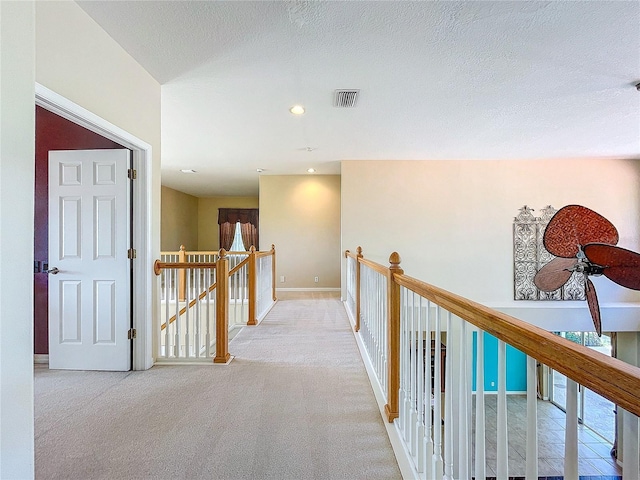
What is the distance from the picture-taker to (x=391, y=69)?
256 cm

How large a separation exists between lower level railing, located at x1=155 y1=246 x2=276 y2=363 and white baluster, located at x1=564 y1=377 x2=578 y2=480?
2.36m

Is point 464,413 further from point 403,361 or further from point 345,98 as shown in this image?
point 345,98

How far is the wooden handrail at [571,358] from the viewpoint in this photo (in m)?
0.52

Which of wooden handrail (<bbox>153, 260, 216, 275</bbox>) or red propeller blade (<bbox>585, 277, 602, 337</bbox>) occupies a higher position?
wooden handrail (<bbox>153, 260, 216, 275</bbox>)

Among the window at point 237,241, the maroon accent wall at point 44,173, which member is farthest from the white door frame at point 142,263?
the window at point 237,241

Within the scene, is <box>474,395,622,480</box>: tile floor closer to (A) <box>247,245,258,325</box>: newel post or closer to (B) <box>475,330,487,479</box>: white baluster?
(A) <box>247,245,258,325</box>: newel post

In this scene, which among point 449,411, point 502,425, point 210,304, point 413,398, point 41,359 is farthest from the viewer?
point 210,304

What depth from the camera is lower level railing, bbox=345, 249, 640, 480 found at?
0.56 m

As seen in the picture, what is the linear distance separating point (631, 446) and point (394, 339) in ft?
4.37

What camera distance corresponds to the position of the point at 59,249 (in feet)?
8.79

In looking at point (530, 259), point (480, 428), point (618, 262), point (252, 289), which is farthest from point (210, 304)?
point (530, 259)

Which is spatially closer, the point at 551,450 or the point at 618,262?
the point at 618,262

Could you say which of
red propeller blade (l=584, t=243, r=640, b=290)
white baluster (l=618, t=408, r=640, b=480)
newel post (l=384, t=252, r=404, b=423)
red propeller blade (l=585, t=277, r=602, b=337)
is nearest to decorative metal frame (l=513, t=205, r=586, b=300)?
red propeller blade (l=585, t=277, r=602, b=337)

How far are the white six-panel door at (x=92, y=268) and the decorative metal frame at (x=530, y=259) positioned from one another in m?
6.14
